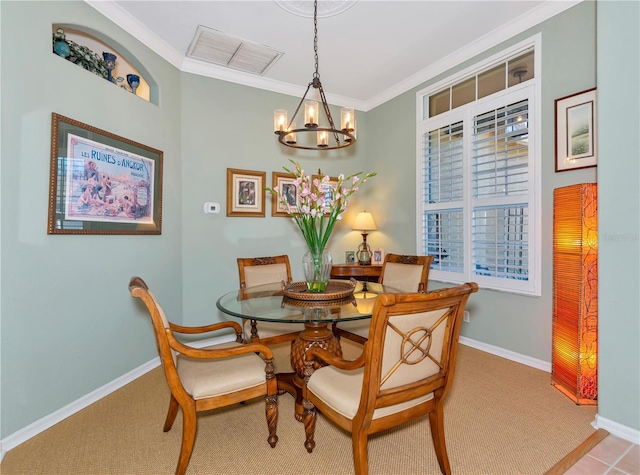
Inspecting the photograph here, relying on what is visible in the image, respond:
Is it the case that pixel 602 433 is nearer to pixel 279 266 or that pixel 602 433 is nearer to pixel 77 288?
pixel 279 266

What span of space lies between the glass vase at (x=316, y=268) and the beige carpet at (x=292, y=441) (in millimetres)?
873

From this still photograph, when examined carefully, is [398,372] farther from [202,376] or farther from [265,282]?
[265,282]

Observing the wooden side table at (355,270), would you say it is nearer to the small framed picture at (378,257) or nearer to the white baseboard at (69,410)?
the small framed picture at (378,257)

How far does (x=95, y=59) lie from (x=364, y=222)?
124 inches

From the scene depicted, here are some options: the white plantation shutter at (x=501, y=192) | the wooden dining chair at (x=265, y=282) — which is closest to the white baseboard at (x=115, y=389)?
the white plantation shutter at (x=501, y=192)

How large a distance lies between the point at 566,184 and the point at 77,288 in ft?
12.4

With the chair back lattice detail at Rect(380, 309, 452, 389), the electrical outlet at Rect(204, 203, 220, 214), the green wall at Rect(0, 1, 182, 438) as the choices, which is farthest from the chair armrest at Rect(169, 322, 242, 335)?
the electrical outlet at Rect(204, 203, 220, 214)

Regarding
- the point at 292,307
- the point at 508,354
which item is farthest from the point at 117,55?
the point at 508,354

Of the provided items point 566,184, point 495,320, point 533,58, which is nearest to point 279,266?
point 495,320

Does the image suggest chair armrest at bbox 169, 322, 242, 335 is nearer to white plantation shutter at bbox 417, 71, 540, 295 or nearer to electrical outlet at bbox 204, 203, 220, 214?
electrical outlet at bbox 204, 203, 220, 214

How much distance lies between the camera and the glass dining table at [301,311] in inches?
72.9

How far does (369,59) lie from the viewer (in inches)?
135

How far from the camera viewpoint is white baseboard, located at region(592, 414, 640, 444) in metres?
1.86

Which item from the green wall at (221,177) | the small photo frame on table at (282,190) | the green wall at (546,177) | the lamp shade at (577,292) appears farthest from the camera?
the small photo frame on table at (282,190)
